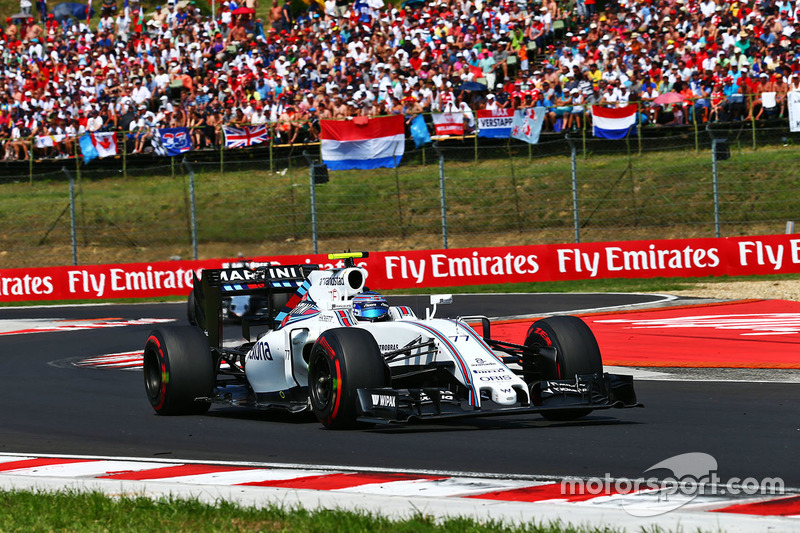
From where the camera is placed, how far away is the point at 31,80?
34.8m

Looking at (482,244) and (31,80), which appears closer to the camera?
(482,244)

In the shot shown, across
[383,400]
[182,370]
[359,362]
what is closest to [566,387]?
[383,400]

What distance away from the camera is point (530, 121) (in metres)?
26.8

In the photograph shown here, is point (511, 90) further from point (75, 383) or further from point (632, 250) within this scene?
point (75, 383)

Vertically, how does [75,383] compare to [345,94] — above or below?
below

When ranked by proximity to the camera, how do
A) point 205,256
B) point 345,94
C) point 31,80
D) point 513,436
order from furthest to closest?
point 31,80, point 345,94, point 205,256, point 513,436

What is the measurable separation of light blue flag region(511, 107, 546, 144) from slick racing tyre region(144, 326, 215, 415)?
58.7 ft

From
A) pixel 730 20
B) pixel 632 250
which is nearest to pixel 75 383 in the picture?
pixel 632 250

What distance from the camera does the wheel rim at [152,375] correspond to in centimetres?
994

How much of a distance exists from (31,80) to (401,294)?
17106 millimetres

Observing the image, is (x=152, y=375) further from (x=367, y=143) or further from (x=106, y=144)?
(x=106, y=144)

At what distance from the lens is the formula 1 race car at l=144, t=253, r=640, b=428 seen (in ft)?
26.5

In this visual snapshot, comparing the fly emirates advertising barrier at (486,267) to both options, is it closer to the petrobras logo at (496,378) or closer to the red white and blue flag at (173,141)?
the red white and blue flag at (173,141)

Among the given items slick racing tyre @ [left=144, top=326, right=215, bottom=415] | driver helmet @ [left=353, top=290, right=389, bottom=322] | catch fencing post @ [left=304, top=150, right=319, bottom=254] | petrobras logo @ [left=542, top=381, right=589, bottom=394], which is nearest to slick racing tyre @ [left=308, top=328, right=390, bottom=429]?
driver helmet @ [left=353, top=290, right=389, bottom=322]
